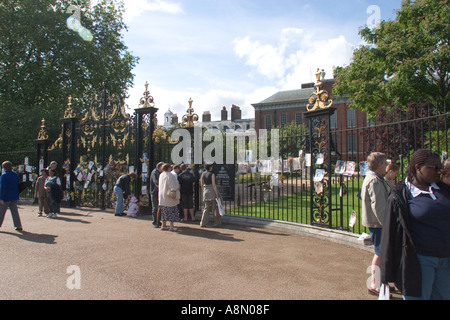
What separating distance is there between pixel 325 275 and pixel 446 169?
233 cm

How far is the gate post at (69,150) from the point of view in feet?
47.1

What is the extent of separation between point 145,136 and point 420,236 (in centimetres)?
1031

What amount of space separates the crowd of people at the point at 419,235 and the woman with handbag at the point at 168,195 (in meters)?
6.34

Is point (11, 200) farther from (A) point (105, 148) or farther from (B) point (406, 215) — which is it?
(B) point (406, 215)

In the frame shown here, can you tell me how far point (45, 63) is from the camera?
2442 cm

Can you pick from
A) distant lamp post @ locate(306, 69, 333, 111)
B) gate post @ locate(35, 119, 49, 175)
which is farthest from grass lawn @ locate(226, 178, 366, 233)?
gate post @ locate(35, 119, 49, 175)

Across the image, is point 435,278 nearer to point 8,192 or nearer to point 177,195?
point 177,195

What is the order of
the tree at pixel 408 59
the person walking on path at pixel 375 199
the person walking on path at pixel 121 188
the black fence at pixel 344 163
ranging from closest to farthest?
the person walking on path at pixel 375 199 < the black fence at pixel 344 163 < the person walking on path at pixel 121 188 < the tree at pixel 408 59

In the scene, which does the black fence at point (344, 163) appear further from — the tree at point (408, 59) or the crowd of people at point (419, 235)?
the tree at point (408, 59)

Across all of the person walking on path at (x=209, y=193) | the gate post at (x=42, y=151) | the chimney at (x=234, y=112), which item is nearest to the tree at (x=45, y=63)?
the gate post at (x=42, y=151)

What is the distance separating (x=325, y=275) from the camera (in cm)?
534

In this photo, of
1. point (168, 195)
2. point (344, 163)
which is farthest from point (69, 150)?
point (344, 163)

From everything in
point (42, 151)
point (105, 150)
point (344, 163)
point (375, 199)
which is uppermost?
point (42, 151)

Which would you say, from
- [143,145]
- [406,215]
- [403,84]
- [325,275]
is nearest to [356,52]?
[403,84]
